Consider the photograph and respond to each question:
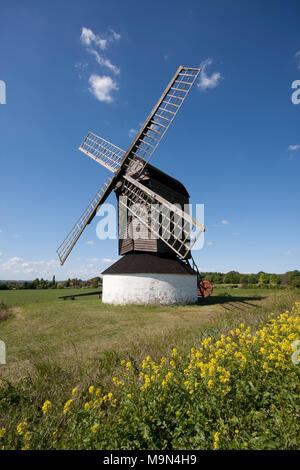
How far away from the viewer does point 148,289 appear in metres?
16.6

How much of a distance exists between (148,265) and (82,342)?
29.6ft

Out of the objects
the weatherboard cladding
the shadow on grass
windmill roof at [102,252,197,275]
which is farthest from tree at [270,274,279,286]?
the weatherboard cladding

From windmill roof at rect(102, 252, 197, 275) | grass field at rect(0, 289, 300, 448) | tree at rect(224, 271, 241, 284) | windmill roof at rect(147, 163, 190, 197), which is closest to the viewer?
grass field at rect(0, 289, 300, 448)

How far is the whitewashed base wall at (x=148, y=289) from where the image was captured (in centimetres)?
1658

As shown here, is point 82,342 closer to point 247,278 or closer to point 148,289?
point 148,289

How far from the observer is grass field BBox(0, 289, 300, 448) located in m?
4.18

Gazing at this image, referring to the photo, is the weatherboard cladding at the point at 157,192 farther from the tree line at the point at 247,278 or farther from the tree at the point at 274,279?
the tree line at the point at 247,278

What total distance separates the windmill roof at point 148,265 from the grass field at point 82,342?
2.76m

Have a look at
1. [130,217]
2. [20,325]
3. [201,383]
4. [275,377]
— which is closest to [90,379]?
[201,383]

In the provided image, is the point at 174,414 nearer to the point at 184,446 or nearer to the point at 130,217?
the point at 184,446

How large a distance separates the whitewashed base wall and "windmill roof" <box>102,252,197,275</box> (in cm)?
33

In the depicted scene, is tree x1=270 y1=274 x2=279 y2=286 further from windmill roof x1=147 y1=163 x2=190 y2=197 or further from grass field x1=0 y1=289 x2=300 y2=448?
grass field x1=0 y1=289 x2=300 y2=448

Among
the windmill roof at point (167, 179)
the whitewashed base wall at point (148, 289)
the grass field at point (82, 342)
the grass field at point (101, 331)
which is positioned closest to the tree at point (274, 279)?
the windmill roof at point (167, 179)

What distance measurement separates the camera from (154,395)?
10.2 feet
